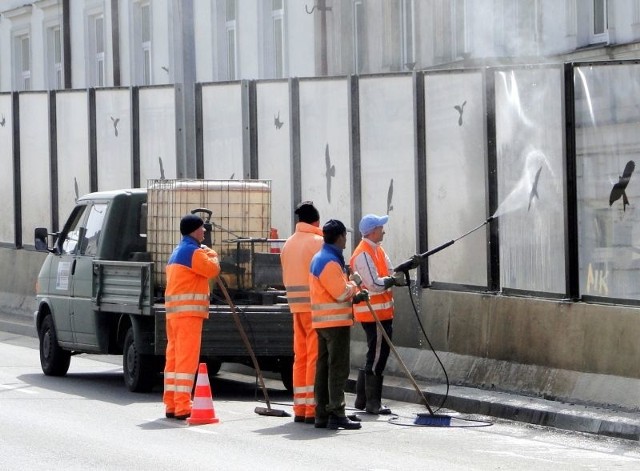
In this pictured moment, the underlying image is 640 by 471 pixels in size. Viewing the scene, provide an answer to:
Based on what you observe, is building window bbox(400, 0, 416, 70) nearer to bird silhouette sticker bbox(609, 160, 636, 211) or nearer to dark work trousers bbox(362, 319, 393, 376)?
bird silhouette sticker bbox(609, 160, 636, 211)

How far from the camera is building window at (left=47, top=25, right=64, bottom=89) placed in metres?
39.3

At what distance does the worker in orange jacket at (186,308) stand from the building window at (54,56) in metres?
25.9

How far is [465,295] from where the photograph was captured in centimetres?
1630

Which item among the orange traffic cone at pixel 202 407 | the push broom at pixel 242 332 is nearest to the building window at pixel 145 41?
the push broom at pixel 242 332

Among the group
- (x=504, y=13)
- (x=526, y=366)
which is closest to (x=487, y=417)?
(x=526, y=366)

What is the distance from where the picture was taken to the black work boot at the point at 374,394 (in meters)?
14.5

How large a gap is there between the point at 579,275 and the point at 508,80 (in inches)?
86.7

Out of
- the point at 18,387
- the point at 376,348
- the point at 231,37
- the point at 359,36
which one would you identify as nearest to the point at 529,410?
the point at 376,348

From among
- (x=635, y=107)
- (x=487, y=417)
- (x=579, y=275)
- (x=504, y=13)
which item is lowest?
(x=487, y=417)

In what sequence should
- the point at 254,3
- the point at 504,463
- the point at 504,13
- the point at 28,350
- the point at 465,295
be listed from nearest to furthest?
1. the point at 504,463
2. the point at 465,295
3. the point at 28,350
4. the point at 504,13
5. the point at 254,3

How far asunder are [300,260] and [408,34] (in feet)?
43.8

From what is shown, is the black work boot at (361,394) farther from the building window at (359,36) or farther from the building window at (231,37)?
the building window at (231,37)

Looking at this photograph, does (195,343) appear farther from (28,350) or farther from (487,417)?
(28,350)

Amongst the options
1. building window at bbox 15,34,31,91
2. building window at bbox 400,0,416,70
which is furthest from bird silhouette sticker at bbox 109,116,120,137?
building window at bbox 15,34,31,91
